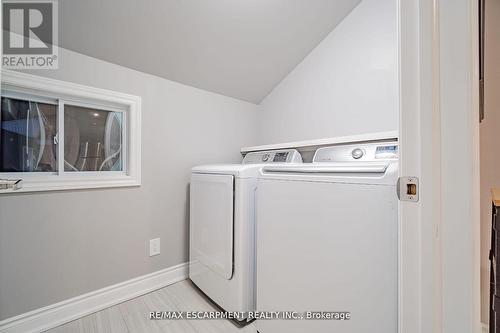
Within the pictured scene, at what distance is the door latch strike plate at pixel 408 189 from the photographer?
0.57 metres

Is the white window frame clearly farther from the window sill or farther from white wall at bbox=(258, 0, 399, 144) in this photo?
white wall at bbox=(258, 0, 399, 144)

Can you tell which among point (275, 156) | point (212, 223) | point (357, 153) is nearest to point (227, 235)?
point (212, 223)

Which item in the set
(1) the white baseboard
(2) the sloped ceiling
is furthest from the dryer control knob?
(1) the white baseboard

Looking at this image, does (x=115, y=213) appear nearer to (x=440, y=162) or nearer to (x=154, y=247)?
(x=154, y=247)

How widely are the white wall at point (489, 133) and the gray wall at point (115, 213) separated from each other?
6.63 ft

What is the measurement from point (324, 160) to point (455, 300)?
1.19 m

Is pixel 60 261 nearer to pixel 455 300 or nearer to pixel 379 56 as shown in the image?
pixel 455 300

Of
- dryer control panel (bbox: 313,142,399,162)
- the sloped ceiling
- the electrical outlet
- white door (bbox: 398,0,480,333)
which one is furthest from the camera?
the electrical outlet

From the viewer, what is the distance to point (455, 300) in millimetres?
520

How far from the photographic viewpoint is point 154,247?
1868 mm

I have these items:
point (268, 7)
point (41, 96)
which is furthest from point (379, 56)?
point (41, 96)

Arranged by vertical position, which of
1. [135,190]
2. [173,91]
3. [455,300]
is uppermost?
[173,91]

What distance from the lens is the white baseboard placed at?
1.33 meters

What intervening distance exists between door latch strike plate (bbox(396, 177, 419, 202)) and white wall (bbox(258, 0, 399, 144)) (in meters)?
1.29
